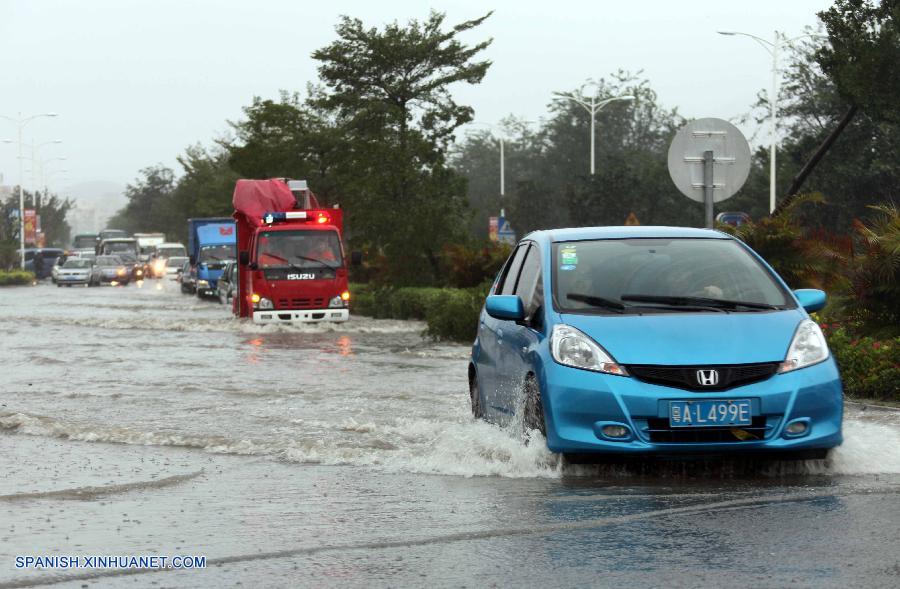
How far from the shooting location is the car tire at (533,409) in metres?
8.44

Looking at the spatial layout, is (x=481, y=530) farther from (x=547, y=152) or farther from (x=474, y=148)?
(x=474, y=148)

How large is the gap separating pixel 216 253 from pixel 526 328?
44.0 m

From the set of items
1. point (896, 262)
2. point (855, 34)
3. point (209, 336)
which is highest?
point (855, 34)

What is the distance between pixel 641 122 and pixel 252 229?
75.5m

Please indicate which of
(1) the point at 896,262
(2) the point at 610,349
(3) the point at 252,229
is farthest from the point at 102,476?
(3) the point at 252,229

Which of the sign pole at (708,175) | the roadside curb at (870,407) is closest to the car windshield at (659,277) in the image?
the roadside curb at (870,407)

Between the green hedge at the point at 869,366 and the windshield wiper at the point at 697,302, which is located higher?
the windshield wiper at the point at 697,302

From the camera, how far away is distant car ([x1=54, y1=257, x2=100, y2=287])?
74000 millimetres

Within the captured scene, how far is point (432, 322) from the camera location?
24.2 m

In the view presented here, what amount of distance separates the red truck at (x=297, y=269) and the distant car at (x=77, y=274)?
46.1m

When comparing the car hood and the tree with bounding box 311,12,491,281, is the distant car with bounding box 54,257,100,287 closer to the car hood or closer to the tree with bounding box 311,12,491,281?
the tree with bounding box 311,12,491,281

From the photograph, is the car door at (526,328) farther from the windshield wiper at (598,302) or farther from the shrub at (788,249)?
the shrub at (788,249)

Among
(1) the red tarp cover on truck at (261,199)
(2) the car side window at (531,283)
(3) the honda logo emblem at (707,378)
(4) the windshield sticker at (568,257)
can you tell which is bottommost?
(3) the honda logo emblem at (707,378)

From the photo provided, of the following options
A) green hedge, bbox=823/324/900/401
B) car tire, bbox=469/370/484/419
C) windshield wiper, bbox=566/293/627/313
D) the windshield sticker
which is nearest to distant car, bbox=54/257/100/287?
green hedge, bbox=823/324/900/401
